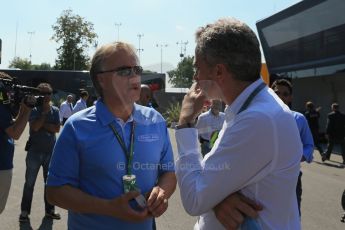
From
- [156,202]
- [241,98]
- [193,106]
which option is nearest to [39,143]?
[156,202]

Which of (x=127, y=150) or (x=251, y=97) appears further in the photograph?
(x=127, y=150)

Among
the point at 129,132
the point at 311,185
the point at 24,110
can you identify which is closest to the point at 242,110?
the point at 129,132

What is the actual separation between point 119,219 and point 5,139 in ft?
8.62

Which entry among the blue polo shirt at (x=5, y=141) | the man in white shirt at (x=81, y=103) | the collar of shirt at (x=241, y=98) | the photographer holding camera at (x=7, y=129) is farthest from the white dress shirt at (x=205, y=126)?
the man in white shirt at (x=81, y=103)

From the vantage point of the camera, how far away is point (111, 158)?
2.63m

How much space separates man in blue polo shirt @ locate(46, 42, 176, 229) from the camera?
2.56 metres

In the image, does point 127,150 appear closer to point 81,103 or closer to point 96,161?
point 96,161

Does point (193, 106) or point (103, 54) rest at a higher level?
point (103, 54)

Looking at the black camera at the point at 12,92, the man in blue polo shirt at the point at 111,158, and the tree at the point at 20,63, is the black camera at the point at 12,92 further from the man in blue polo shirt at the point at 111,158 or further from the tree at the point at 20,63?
the tree at the point at 20,63

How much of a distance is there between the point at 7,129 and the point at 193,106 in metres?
3.09

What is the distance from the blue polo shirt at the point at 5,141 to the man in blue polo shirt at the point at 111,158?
2.17 metres

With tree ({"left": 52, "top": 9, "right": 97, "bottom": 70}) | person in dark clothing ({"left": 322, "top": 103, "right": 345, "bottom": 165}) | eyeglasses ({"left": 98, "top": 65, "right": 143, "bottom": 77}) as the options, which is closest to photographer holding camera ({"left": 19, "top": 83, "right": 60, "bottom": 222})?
eyeglasses ({"left": 98, "top": 65, "right": 143, "bottom": 77})

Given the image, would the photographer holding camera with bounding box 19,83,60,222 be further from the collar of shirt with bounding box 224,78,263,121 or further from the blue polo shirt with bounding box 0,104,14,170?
the collar of shirt with bounding box 224,78,263,121

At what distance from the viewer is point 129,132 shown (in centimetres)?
278
